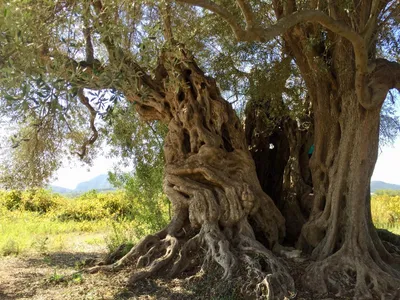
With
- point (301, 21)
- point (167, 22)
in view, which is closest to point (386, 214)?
point (167, 22)

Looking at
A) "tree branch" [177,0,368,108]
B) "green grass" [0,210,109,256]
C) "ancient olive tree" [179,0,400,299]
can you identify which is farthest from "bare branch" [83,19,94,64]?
"green grass" [0,210,109,256]

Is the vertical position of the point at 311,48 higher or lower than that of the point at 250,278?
higher

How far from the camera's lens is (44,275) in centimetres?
790

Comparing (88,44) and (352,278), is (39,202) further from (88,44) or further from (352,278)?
(352,278)

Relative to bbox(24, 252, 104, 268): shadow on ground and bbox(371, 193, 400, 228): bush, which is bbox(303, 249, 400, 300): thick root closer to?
bbox(24, 252, 104, 268): shadow on ground

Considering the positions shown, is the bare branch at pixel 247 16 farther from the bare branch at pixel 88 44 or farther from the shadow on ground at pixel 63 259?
the shadow on ground at pixel 63 259

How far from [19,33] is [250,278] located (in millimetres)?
4175

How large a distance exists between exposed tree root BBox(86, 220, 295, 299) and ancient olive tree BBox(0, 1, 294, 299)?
0.02 m

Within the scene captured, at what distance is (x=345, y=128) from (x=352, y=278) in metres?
2.41

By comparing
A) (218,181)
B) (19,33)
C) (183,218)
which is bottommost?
(183,218)

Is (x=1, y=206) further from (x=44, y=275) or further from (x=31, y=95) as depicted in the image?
(x=31, y=95)

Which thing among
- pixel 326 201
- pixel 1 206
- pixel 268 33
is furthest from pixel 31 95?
pixel 1 206

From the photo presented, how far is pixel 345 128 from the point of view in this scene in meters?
7.45

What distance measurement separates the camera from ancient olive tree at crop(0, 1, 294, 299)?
5.78 metres
